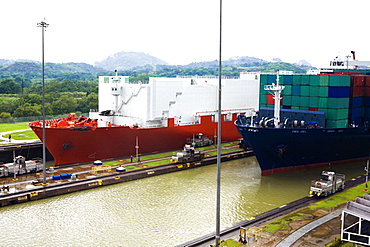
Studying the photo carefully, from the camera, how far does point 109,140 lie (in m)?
29.2

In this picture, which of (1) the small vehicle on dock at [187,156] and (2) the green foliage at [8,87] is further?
(2) the green foliage at [8,87]

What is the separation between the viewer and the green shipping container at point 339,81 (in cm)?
2702

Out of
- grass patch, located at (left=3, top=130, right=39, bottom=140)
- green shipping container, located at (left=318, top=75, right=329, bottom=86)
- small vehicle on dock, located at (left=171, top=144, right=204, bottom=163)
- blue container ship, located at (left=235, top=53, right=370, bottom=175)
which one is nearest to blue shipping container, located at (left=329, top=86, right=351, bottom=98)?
blue container ship, located at (left=235, top=53, right=370, bottom=175)

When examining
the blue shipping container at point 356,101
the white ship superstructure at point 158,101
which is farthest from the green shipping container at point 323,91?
the white ship superstructure at point 158,101

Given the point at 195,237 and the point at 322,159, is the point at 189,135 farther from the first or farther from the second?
the point at 195,237

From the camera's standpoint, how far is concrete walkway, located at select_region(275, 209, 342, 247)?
48.1ft

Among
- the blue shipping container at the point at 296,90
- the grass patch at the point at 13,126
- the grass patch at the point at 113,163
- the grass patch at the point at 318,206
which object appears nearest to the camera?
the grass patch at the point at 318,206

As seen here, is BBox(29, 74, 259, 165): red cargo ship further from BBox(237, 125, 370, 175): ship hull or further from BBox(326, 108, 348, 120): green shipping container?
BBox(326, 108, 348, 120): green shipping container

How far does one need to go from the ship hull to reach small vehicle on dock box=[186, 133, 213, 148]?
9.44 metres

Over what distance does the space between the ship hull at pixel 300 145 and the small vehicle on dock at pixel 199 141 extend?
9443mm

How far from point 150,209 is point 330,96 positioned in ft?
48.4

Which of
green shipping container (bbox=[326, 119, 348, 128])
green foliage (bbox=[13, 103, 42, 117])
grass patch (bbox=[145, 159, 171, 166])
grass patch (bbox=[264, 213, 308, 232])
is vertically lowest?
grass patch (bbox=[264, 213, 308, 232])

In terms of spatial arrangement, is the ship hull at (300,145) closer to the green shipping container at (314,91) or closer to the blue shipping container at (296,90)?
the green shipping container at (314,91)

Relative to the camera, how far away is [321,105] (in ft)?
90.0
